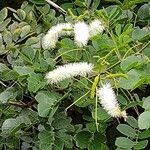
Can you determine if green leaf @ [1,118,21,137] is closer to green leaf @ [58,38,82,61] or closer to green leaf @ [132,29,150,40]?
green leaf @ [58,38,82,61]

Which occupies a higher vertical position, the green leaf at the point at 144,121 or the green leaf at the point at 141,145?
the green leaf at the point at 144,121

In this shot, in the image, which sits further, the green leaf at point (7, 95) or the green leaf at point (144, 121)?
the green leaf at point (7, 95)

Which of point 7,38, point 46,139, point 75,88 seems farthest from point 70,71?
point 7,38

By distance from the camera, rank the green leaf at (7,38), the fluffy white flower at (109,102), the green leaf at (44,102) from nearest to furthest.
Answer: the fluffy white flower at (109,102), the green leaf at (44,102), the green leaf at (7,38)

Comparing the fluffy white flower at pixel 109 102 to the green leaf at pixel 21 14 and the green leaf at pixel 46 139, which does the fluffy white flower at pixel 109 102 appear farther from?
the green leaf at pixel 21 14

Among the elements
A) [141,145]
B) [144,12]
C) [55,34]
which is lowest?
[141,145]

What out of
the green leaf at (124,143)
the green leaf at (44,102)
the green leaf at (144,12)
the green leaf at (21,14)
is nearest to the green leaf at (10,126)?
the green leaf at (44,102)

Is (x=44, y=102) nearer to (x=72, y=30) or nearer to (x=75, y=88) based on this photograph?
(x=75, y=88)

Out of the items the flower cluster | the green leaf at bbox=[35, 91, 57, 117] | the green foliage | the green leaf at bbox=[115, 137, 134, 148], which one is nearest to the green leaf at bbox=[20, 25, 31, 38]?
the green foliage
